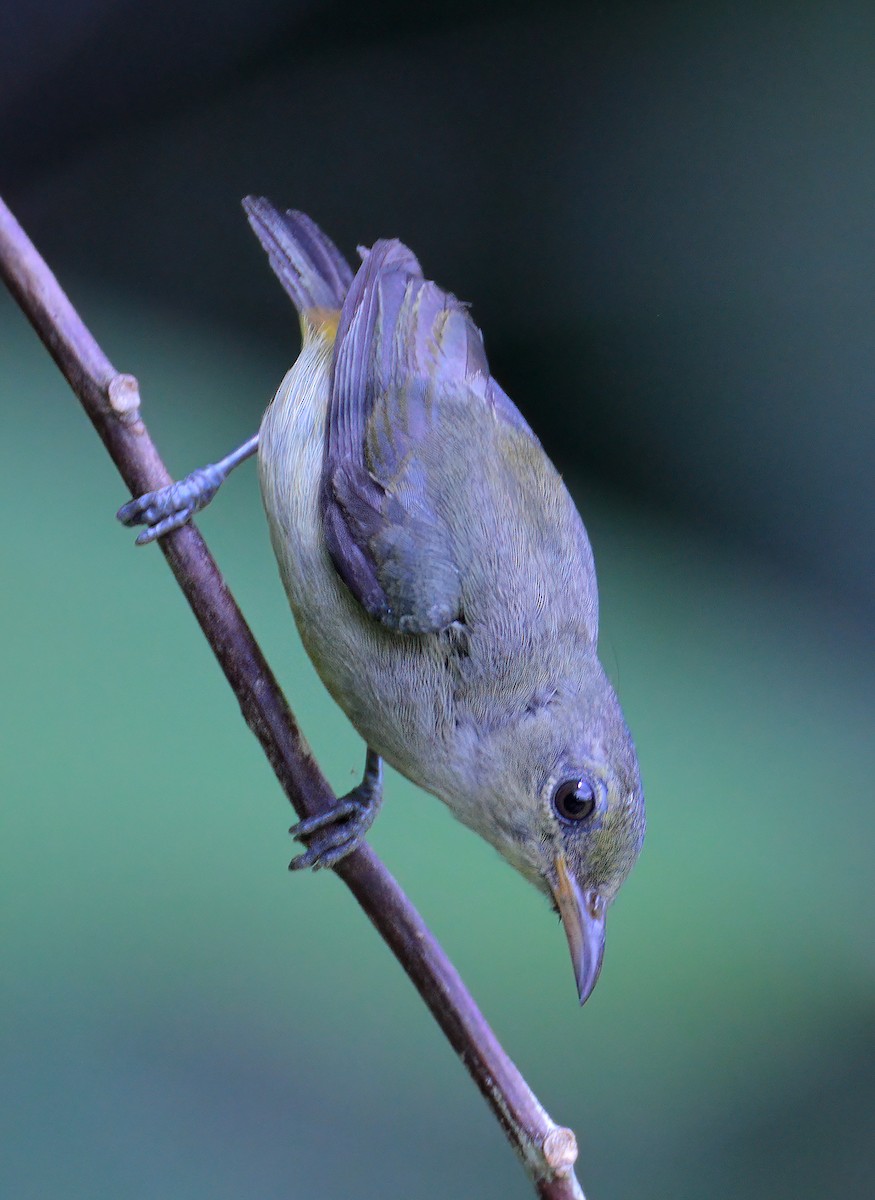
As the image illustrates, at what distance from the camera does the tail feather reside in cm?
233

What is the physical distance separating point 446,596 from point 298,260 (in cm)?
93

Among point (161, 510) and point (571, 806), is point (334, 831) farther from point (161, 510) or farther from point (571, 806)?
A: point (161, 510)

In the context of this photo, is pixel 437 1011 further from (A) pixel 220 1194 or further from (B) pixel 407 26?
(B) pixel 407 26

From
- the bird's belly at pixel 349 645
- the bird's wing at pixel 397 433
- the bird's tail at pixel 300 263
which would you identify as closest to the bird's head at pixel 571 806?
the bird's belly at pixel 349 645

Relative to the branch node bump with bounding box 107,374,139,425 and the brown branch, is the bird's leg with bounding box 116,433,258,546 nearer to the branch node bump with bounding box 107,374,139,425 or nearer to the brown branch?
the brown branch

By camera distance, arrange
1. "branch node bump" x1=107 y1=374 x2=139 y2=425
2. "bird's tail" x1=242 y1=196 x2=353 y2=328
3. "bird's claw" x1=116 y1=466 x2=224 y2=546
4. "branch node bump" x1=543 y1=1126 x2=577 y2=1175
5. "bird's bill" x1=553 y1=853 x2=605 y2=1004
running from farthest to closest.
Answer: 1. "bird's tail" x1=242 y1=196 x2=353 y2=328
2. "bird's claw" x1=116 y1=466 x2=224 y2=546
3. "branch node bump" x1=107 y1=374 x2=139 y2=425
4. "bird's bill" x1=553 y1=853 x2=605 y2=1004
5. "branch node bump" x1=543 y1=1126 x2=577 y2=1175

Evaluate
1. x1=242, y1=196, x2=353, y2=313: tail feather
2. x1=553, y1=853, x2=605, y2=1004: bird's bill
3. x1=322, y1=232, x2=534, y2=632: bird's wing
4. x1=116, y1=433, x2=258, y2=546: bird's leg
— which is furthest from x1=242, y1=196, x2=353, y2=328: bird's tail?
x1=553, y1=853, x2=605, y2=1004: bird's bill

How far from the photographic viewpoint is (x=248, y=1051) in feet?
9.07

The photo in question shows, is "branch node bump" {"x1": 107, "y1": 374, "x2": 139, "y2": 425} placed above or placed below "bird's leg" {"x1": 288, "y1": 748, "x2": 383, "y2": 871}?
above

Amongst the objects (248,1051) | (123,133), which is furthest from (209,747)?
(123,133)

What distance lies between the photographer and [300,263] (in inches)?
92.2

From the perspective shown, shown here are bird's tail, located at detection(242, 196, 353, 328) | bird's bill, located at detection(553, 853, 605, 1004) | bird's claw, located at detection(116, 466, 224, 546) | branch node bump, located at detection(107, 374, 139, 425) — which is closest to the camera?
bird's bill, located at detection(553, 853, 605, 1004)

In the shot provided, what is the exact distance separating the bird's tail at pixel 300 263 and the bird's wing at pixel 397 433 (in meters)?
0.13

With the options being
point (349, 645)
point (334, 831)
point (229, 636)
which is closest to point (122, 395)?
point (229, 636)
